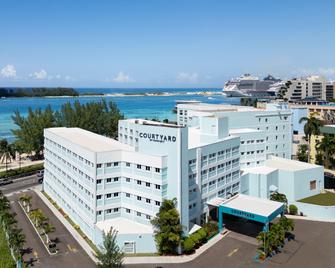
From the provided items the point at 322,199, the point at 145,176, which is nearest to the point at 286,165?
the point at 322,199

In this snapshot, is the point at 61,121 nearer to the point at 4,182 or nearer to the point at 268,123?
the point at 4,182

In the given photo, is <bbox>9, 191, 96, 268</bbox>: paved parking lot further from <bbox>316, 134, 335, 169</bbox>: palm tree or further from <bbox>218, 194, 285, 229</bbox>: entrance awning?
<bbox>316, 134, 335, 169</bbox>: palm tree

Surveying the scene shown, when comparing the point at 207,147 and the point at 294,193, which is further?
Answer: the point at 294,193

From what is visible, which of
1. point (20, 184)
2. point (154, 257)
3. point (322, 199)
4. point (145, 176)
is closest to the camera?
point (154, 257)

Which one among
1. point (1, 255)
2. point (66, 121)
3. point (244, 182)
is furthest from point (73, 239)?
point (66, 121)

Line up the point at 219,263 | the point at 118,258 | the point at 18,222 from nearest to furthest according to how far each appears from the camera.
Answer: the point at 118,258 < the point at 219,263 < the point at 18,222

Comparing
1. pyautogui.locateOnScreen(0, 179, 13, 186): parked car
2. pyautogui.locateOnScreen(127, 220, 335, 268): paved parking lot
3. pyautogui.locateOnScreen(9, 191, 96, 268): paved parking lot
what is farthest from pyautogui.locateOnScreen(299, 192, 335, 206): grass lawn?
pyautogui.locateOnScreen(0, 179, 13, 186): parked car

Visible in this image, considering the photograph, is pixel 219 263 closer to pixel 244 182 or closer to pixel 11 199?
pixel 244 182
